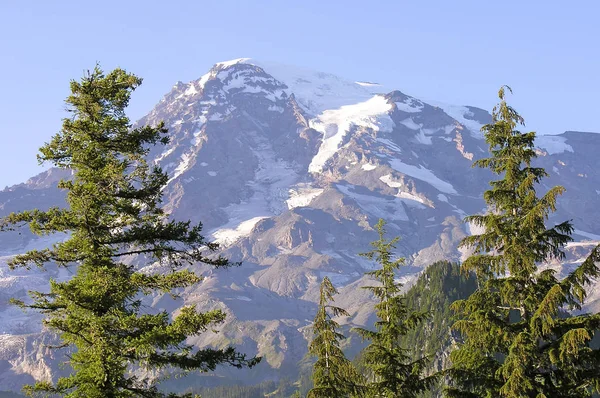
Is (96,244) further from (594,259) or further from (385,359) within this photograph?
(594,259)

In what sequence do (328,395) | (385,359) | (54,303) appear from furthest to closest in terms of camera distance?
(328,395), (385,359), (54,303)

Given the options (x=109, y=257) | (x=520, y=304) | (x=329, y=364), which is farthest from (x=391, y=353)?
(x=109, y=257)

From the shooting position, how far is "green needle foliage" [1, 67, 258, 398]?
1902cm

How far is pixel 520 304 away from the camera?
71.9 ft

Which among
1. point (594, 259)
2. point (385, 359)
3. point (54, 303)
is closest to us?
→ point (54, 303)

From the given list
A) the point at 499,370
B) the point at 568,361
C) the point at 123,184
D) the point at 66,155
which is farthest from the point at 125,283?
the point at 568,361

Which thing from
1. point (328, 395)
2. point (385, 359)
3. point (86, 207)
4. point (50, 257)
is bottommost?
point (328, 395)

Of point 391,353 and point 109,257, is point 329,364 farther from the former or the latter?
point 109,257

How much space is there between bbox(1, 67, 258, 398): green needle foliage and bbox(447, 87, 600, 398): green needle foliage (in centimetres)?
770

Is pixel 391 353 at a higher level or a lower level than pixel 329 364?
higher

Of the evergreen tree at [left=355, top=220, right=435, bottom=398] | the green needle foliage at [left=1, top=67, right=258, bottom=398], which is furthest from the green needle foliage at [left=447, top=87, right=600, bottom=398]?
the green needle foliage at [left=1, top=67, right=258, bottom=398]

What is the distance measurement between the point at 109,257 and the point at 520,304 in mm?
13471

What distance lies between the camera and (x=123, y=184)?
817 inches

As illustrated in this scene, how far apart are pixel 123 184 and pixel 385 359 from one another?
13.8m
